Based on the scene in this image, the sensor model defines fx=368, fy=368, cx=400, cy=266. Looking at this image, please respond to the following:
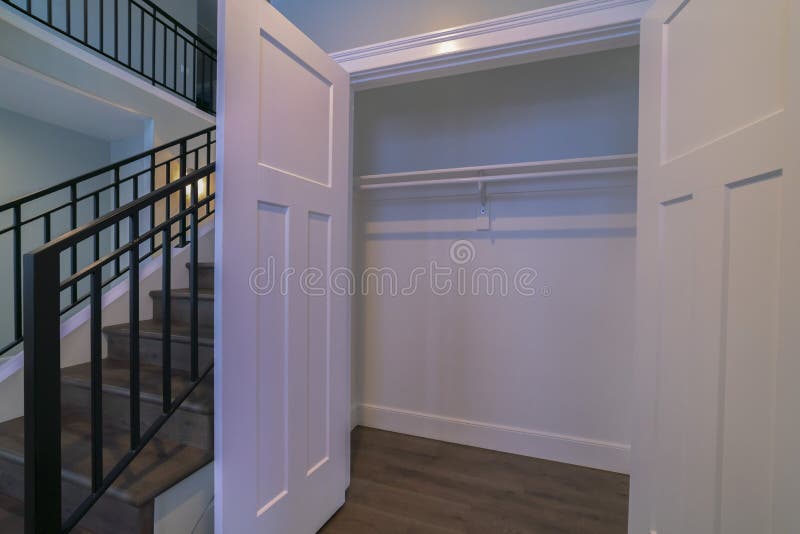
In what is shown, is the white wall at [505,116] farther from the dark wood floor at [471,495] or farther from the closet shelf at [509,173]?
the dark wood floor at [471,495]

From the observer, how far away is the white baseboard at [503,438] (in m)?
2.13

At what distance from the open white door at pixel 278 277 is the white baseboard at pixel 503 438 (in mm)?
858

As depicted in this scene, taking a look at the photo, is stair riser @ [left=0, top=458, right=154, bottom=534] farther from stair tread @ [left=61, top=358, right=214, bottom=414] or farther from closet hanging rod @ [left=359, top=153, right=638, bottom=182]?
closet hanging rod @ [left=359, top=153, right=638, bottom=182]

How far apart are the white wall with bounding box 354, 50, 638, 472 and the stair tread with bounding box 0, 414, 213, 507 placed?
1.48m

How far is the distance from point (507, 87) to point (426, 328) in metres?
1.67

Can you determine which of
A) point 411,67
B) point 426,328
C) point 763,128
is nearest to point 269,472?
point 426,328

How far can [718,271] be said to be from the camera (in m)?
0.90

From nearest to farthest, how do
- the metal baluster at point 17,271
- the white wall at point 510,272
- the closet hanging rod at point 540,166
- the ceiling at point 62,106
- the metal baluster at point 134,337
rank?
1. the metal baluster at point 134,337
2. the metal baluster at point 17,271
3. the closet hanging rod at point 540,166
4. the white wall at point 510,272
5. the ceiling at point 62,106

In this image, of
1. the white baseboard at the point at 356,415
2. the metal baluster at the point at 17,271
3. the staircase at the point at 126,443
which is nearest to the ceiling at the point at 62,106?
the metal baluster at the point at 17,271

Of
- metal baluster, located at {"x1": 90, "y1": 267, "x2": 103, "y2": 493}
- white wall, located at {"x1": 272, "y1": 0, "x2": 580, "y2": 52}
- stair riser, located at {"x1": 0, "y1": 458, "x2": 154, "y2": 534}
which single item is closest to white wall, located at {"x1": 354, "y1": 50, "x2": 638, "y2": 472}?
white wall, located at {"x1": 272, "y1": 0, "x2": 580, "y2": 52}

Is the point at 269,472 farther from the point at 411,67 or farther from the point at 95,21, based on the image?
the point at 95,21

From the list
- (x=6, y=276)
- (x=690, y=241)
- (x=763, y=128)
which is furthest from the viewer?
(x=6, y=276)

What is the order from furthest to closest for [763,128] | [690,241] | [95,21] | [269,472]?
[95,21] → [269,472] → [690,241] → [763,128]

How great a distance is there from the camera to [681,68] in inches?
41.7
